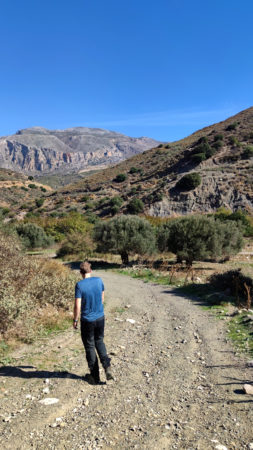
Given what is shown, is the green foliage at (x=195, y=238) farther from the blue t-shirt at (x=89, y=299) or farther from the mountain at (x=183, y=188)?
the mountain at (x=183, y=188)

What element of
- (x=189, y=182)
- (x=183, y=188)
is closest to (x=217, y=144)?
(x=189, y=182)

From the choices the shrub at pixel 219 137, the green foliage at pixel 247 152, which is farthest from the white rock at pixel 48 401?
the shrub at pixel 219 137

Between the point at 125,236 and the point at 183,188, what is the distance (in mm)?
34428

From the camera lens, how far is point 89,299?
4586 mm

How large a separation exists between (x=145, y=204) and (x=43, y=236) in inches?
962

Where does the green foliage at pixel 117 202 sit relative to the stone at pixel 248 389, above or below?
above

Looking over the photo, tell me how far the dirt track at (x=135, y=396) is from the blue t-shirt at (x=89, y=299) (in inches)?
42.4

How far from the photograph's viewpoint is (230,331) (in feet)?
23.0

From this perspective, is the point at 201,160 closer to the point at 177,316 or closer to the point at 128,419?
the point at 177,316

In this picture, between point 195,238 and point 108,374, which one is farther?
point 195,238

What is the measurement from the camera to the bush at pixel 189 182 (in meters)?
49.3

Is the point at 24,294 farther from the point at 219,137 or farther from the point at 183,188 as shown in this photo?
the point at 219,137

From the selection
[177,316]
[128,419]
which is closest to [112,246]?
[177,316]

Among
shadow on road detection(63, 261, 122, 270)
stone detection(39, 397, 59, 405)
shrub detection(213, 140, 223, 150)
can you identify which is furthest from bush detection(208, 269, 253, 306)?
shrub detection(213, 140, 223, 150)
